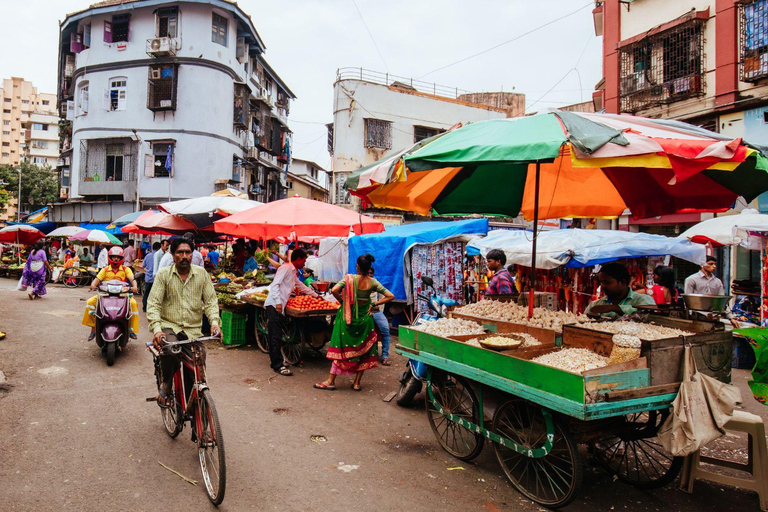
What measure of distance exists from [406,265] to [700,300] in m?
7.94

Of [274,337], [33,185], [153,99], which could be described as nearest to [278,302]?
[274,337]

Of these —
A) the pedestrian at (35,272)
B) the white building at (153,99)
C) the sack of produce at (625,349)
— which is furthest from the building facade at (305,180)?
the sack of produce at (625,349)

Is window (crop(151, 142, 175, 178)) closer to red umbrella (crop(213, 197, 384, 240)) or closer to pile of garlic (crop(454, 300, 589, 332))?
red umbrella (crop(213, 197, 384, 240))

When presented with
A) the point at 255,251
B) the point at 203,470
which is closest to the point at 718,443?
the point at 203,470

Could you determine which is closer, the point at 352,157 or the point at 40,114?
the point at 352,157

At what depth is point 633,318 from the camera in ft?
14.7

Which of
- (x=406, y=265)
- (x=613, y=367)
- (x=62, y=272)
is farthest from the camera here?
(x=62, y=272)

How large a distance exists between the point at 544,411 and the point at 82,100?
32.6 meters

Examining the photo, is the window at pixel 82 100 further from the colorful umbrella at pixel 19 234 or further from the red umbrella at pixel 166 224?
the red umbrella at pixel 166 224

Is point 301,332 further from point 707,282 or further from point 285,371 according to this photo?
point 707,282

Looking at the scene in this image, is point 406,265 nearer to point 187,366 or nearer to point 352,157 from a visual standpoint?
point 187,366

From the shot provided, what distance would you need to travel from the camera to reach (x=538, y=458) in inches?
160

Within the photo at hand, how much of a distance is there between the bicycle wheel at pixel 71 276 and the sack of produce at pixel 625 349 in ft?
74.7

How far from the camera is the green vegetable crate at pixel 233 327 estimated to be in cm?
966
